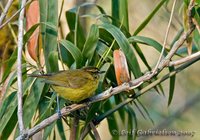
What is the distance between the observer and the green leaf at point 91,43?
7.27 ft

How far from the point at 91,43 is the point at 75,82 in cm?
19

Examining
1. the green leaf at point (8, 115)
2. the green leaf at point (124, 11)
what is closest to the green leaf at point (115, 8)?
the green leaf at point (124, 11)

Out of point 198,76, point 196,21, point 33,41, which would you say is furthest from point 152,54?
point 196,21

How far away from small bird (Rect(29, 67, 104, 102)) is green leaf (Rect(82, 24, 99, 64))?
0.13m

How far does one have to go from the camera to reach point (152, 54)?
14.0 feet

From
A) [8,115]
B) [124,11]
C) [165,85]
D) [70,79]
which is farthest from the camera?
[165,85]

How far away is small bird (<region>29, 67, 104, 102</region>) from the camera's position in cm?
209

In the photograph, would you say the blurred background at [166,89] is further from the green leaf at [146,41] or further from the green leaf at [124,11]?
the green leaf at [146,41]

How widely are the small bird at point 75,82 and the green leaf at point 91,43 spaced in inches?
5.0

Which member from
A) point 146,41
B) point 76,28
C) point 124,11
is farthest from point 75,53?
point 124,11

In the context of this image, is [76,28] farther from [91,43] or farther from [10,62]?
[10,62]

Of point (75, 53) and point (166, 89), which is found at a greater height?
point (75, 53)

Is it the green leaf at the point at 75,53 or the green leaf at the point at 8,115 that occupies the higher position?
the green leaf at the point at 75,53

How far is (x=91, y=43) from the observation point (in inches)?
87.4
